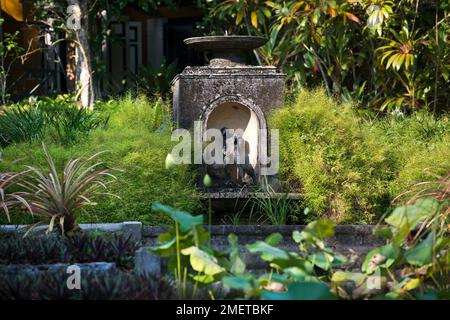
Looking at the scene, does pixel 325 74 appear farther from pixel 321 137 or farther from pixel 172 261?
pixel 172 261

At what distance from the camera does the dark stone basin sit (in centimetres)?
770

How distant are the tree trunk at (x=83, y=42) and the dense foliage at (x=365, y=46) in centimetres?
212

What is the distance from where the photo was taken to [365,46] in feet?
33.9

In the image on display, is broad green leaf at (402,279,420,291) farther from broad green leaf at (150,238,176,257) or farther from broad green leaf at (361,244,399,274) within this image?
broad green leaf at (150,238,176,257)

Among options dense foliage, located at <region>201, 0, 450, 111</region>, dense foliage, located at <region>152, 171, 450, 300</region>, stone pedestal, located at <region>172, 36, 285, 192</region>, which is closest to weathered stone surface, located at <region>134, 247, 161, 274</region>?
dense foliage, located at <region>152, 171, 450, 300</region>

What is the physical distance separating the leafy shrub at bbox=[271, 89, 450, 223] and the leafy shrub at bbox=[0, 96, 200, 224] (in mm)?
1013

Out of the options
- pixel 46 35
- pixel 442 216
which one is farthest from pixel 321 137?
pixel 46 35

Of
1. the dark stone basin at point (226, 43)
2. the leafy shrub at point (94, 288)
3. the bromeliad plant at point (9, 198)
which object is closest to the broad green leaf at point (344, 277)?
the leafy shrub at point (94, 288)

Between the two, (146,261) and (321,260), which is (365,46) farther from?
(321,260)

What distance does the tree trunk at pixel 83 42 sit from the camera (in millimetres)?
11531

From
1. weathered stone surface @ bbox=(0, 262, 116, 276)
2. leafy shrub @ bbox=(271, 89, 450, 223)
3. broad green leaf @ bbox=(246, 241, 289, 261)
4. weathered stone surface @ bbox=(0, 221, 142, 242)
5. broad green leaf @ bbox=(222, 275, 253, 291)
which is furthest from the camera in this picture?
leafy shrub @ bbox=(271, 89, 450, 223)

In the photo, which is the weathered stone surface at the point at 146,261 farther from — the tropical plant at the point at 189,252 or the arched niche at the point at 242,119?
the arched niche at the point at 242,119

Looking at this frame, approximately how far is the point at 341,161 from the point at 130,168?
1946mm

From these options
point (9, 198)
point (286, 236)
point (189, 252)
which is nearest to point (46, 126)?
point (9, 198)
